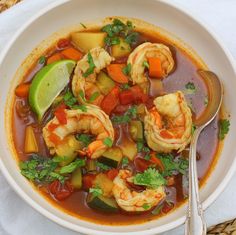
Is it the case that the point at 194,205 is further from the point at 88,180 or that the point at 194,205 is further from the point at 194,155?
the point at 88,180

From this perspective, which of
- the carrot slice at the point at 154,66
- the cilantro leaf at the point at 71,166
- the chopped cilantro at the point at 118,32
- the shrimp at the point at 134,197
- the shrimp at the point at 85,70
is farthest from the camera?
→ the chopped cilantro at the point at 118,32

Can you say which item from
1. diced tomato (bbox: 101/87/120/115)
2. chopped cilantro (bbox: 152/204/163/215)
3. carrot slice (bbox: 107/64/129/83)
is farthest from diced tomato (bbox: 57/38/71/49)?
chopped cilantro (bbox: 152/204/163/215)

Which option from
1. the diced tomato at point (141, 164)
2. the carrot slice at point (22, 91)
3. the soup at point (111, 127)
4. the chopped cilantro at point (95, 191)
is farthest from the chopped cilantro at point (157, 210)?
the carrot slice at point (22, 91)

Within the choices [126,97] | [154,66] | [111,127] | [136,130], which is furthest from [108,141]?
[154,66]

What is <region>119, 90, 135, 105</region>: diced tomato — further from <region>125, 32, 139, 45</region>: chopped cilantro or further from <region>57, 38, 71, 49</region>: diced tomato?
<region>57, 38, 71, 49</region>: diced tomato

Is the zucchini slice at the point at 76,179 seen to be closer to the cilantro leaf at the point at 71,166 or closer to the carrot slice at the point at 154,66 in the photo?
the cilantro leaf at the point at 71,166

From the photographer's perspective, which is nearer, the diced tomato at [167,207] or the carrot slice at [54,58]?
the diced tomato at [167,207]
